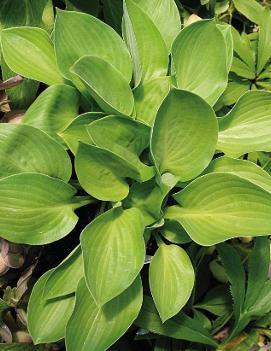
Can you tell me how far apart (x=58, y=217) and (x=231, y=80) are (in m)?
0.48

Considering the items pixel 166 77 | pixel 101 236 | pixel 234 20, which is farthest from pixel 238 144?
pixel 234 20

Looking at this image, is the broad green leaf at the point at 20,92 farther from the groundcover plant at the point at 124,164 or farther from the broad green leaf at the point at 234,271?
the broad green leaf at the point at 234,271

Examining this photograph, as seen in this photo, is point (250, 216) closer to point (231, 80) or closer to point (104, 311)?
point (104, 311)

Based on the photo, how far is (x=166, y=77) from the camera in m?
0.73

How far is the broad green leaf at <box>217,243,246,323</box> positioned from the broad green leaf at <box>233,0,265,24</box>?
513 mm

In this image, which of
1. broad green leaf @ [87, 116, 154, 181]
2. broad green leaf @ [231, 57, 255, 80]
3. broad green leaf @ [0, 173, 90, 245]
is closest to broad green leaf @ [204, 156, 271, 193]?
broad green leaf @ [87, 116, 154, 181]

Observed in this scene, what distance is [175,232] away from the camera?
0.76 m

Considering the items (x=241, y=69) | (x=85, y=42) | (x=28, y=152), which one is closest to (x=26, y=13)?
(x=85, y=42)

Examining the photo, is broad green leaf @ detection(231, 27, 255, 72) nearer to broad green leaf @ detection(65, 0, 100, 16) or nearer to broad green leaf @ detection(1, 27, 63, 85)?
broad green leaf @ detection(65, 0, 100, 16)

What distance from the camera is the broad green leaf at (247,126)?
759 millimetres

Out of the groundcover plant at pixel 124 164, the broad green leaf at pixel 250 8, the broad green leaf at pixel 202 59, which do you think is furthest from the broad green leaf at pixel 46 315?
the broad green leaf at pixel 250 8

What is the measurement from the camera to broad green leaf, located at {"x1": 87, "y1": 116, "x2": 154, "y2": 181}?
0.62 meters

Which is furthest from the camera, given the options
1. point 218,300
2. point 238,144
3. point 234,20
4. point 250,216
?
point 234,20

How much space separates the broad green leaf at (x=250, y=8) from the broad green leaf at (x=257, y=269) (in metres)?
0.49
